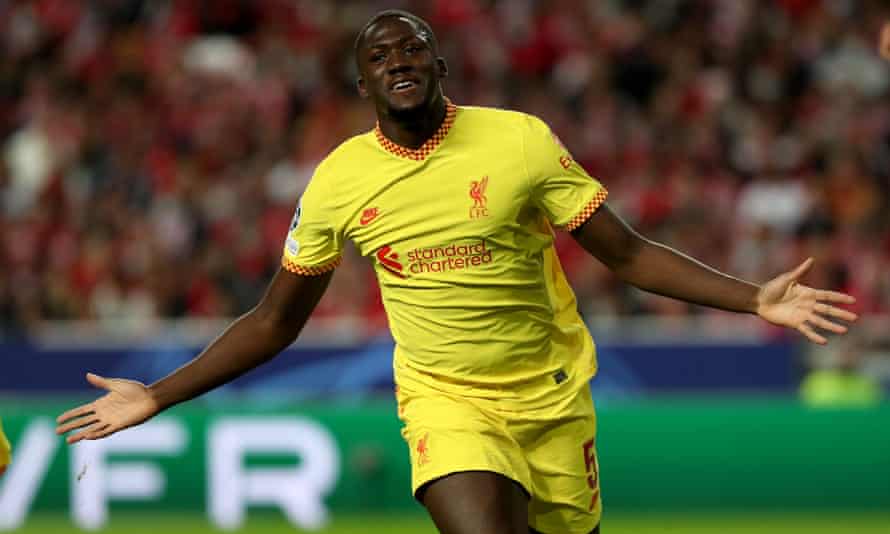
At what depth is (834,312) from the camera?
557 centimetres

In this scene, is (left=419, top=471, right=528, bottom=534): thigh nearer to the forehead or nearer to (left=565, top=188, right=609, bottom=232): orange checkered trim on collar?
(left=565, top=188, right=609, bottom=232): orange checkered trim on collar

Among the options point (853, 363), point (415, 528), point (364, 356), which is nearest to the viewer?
point (415, 528)

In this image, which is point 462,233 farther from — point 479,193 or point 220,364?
point 220,364

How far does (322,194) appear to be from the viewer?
604 centimetres

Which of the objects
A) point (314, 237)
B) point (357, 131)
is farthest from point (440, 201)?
point (357, 131)

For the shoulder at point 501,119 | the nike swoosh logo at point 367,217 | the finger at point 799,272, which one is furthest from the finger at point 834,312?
the nike swoosh logo at point 367,217

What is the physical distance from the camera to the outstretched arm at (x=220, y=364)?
243 inches

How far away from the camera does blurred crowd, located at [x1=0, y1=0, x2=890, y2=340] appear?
14.8m

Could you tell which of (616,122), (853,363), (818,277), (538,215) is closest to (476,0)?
(616,122)

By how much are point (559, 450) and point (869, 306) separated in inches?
322

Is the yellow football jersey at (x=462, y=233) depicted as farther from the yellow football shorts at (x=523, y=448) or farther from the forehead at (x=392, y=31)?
the forehead at (x=392, y=31)

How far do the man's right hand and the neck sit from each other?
49.2 inches

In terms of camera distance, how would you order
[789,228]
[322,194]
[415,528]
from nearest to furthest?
[322,194], [415,528], [789,228]

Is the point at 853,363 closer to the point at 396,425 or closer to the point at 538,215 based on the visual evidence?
the point at 396,425
